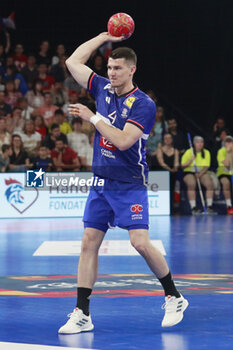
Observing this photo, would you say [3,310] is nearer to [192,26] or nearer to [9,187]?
[9,187]

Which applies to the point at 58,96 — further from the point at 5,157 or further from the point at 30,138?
the point at 5,157

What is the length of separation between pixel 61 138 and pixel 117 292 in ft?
35.9

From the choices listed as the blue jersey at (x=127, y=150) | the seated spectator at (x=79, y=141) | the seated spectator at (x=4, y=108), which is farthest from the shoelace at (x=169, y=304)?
the seated spectator at (x=4, y=108)

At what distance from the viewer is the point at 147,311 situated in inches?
255

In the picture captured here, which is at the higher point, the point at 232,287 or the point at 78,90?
the point at 78,90

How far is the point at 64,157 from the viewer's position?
1794cm

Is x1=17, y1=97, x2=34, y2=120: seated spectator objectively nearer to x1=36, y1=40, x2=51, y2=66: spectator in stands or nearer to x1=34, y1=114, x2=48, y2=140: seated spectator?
x1=34, y1=114, x2=48, y2=140: seated spectator

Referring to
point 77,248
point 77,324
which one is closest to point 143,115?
point 77,324

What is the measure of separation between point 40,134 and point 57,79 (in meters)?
2.86

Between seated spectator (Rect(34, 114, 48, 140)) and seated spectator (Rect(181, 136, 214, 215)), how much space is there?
345 centimetres

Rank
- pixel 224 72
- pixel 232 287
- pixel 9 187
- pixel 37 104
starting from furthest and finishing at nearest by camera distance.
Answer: pixel 224 72 → pixel 37 104 → pixel 9 187 → pixel 232 287

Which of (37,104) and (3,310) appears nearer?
(3,310)

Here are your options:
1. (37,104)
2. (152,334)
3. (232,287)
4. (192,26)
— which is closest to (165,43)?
(192,26)

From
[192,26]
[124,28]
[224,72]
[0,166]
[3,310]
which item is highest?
[192,26]
